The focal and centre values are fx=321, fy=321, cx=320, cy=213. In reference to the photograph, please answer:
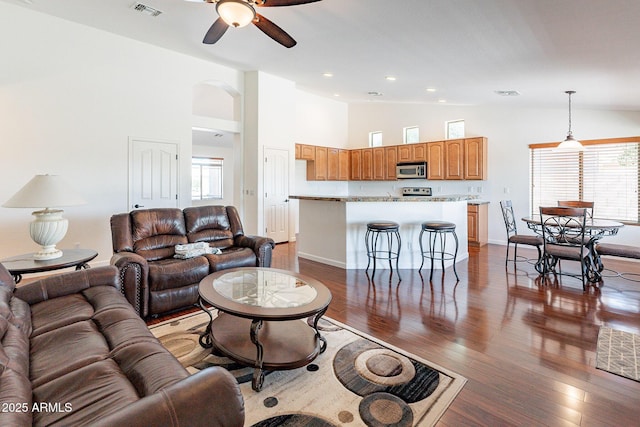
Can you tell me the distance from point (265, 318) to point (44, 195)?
2.39 metres

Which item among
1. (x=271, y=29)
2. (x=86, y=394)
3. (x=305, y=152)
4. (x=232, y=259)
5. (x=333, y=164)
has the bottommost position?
(x=86, y=394)

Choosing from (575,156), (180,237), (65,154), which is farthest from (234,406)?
(575,156)

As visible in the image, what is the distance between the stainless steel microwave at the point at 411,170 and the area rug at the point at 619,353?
16.6ft

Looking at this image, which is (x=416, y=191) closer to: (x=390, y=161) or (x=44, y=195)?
(x=390, y=161)

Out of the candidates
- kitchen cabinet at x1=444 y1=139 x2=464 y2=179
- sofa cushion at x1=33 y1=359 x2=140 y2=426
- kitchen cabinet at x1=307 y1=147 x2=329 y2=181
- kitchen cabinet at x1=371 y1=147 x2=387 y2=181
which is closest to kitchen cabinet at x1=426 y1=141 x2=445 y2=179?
kitchen cabinet at x1=444 y1=139 x2=464 y2=179

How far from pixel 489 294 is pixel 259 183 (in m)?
4.22

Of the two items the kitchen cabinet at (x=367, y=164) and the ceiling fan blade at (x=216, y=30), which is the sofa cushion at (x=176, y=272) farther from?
the kitchen cabinet at (x=367, y=164)

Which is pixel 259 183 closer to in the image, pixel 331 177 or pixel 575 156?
pixel 331 177

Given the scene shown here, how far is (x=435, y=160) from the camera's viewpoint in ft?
23.7

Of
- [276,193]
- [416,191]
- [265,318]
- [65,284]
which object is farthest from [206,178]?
[265,318]

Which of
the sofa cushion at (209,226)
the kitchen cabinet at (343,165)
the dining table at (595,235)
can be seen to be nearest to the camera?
the dining table at (595,235)

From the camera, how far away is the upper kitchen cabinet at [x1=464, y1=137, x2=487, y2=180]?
657 cm

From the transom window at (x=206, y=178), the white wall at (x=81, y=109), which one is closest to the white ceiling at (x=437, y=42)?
the white wall at (x=81, y=109)

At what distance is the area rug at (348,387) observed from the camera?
68.0 inches
